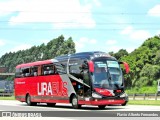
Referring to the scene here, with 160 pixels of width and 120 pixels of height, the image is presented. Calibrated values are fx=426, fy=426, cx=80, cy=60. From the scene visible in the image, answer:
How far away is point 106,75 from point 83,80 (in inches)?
A: 57.0

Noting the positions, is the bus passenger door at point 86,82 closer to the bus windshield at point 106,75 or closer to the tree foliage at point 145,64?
the bus windshield at point 106,75

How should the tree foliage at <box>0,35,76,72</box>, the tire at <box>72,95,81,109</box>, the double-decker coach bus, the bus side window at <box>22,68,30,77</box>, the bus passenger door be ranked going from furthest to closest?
1. the tree foliage at <box>0,35,76,72</box>
2. the bus side window at <box>22,68,30,77</box>
3. the tire at <box>72,95,81,109</box>
4. the bus passenger door
5. the double-decker coach bus

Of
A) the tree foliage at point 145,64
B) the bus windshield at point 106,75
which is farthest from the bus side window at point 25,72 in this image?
the tree foliage at point 145,64

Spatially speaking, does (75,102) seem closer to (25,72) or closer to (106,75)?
(106,75)

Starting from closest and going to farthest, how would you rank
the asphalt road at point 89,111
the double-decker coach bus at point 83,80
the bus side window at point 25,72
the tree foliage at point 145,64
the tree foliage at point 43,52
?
the asphalt road at point 89,111 → the double-decker coach bus at point 83,80 → the bus side window at point 25,72 → the tree foliage at point 145,64 → the tree foliage at point 43,52

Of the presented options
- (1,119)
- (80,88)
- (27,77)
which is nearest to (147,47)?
(27,77)

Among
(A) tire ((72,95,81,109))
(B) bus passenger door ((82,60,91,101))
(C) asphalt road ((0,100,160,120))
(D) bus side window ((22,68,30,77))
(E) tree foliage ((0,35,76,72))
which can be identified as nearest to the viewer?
(C) asphalt road ((0,100,160,120))

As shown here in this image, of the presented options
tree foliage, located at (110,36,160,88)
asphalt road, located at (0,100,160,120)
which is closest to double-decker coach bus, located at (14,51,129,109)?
asphalt road, located at (0,100,160,120)

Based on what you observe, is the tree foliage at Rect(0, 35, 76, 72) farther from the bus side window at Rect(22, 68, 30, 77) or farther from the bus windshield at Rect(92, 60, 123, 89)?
the bus windshield at Rect(92, 60, 123, 89)

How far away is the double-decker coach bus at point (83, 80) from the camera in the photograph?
970 inches

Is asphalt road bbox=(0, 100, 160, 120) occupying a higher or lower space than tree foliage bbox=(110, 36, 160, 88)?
lower

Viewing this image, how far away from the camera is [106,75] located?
81.8ft

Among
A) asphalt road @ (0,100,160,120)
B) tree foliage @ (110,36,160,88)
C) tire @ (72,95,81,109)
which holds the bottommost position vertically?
asphalt road @ (0,100,160,120)

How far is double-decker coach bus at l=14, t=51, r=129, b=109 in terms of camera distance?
24.6 m
